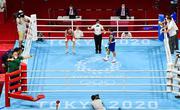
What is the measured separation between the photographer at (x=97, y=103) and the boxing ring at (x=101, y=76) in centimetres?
45

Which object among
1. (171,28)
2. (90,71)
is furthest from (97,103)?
(171,28)

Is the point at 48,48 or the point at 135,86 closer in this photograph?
the point at 135,86

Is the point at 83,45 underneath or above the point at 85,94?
above

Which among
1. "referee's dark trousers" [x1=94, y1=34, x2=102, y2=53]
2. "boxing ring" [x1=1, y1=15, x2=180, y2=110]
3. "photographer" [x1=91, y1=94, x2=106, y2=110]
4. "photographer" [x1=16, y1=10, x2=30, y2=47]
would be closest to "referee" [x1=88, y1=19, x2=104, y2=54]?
"referee's dark trousers" [x1=94, y1=34, x2=102, y2=53]

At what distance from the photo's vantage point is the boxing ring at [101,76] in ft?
51.1

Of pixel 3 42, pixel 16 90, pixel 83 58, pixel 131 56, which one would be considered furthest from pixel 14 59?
pixel 3 42

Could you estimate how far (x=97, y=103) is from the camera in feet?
48.5

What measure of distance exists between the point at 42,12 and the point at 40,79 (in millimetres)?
10182

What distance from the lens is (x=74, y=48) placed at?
19312mm

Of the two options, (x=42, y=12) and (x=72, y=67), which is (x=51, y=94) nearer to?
(x=72, y=67)

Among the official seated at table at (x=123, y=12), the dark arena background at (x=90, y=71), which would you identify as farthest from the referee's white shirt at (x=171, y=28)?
the official seated at table at (x=123, y=12)

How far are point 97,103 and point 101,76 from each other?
2400mm

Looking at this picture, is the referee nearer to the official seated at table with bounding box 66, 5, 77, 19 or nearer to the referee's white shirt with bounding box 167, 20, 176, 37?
the referee's white shirt with bounding box 167, 20, 176, 37

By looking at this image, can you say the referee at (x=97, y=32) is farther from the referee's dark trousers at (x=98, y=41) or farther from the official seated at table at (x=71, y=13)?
the official seated at table at (x=71, y=13)
